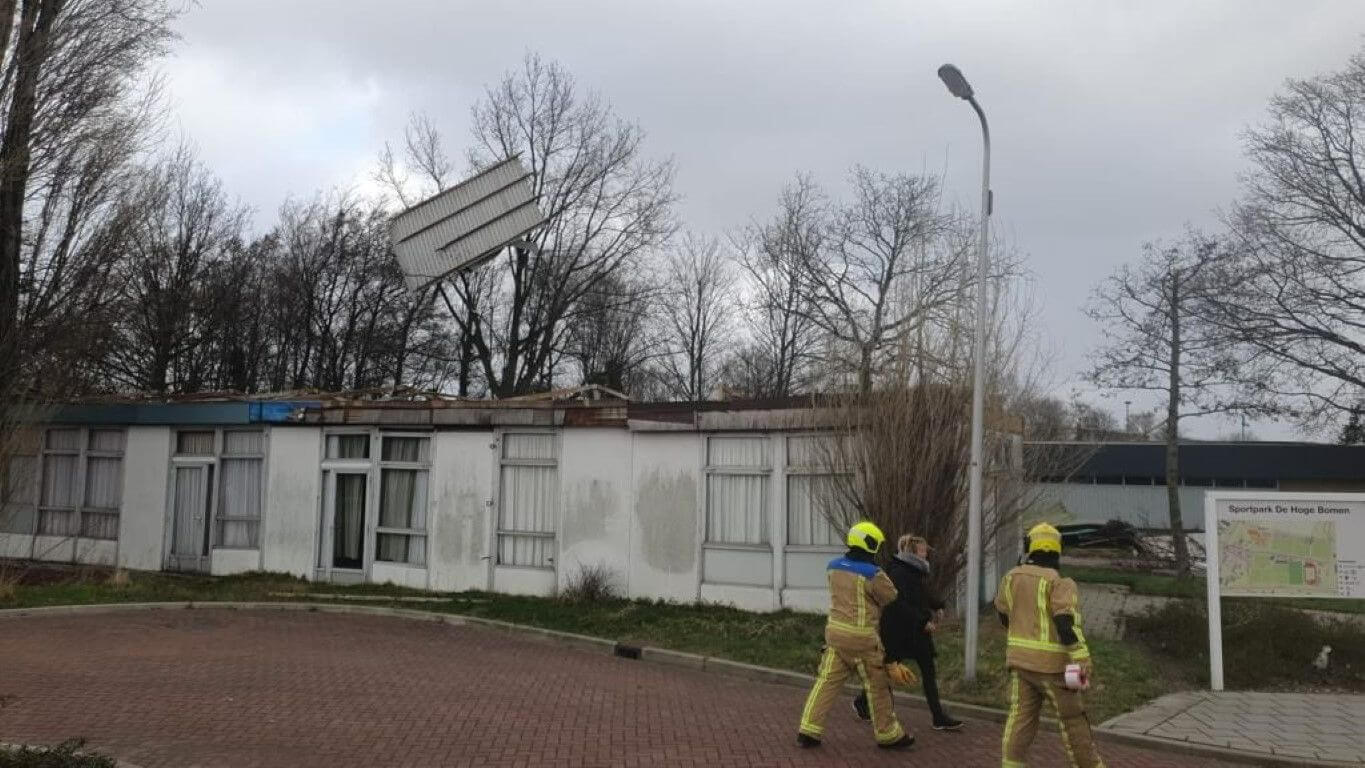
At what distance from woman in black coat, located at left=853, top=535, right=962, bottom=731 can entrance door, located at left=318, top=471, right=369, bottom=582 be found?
11.5m

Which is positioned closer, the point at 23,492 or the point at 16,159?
the point at 16,159

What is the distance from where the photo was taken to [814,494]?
1404 centimetres

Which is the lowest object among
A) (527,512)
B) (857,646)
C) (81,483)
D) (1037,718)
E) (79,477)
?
(1037,718)

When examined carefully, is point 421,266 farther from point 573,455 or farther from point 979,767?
point 979,767

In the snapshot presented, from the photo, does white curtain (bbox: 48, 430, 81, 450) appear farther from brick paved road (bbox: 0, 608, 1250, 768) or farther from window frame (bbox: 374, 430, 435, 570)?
brick paved road (bbox: 0, 608, 1250, 768)

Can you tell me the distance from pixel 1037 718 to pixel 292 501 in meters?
14.8

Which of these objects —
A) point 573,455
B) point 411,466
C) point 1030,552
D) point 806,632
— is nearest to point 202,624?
point 411,466

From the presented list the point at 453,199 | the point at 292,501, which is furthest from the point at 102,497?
the point at 453,199

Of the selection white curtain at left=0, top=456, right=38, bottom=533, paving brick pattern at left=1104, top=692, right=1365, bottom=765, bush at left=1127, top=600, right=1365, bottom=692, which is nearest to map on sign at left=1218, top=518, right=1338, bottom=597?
bush at left=1127, top=600, right=1365, bottom=692

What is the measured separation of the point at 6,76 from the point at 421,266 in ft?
33.4

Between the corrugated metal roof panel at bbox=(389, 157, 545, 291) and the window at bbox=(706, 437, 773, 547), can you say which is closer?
the window at bbox=(706, 437, 773, 547)

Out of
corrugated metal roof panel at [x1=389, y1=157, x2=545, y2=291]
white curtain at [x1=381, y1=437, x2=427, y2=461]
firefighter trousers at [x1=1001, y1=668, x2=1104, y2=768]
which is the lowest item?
firefighter trousers at [x1=1001, y1=668, x2=1104, y2=768]

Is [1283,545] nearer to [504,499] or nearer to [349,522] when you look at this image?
[504,499]

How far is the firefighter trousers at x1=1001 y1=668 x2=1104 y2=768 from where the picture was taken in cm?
624
